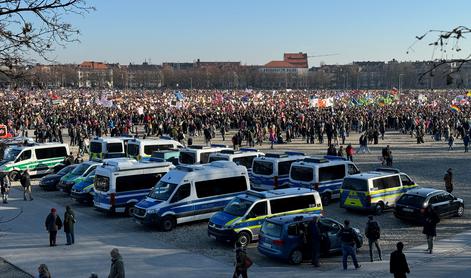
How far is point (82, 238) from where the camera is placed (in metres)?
16.2

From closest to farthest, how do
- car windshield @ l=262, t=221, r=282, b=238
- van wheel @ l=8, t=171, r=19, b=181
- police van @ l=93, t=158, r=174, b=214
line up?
car windshield @ l=262, t=221, r=282, b=238
police van @ l=93, t=158, r=174, b=214
van wheel @ l=8, t=171, r=19, b=181

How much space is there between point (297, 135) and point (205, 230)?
27.6 m

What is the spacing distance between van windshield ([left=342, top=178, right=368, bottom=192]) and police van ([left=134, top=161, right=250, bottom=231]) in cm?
346

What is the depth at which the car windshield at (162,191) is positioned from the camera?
17059 millimetres

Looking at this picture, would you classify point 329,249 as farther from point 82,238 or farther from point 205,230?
point 82,238

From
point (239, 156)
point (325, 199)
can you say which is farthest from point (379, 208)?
point (239, 156)

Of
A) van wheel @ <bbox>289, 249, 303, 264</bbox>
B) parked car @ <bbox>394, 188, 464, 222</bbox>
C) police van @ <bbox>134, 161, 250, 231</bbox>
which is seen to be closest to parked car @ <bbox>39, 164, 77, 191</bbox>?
police van @ <bbox>134, 161, 250, 231</bbox>

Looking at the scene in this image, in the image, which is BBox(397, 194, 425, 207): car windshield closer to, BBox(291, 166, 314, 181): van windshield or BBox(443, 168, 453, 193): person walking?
BBox(291, 166, 314, 181): van windshield

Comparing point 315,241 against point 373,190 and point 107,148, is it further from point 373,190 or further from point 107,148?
point 107,148

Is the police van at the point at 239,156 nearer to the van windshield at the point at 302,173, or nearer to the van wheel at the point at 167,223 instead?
the van windshield at the point at 302,173

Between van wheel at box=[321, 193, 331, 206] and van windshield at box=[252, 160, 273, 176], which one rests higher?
van windshield at box=[252, 160, 273, 176]

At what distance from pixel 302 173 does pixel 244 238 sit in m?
5.90

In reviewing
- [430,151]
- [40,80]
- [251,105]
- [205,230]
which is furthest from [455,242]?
[251,105]

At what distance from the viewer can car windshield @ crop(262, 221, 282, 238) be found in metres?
13.5
